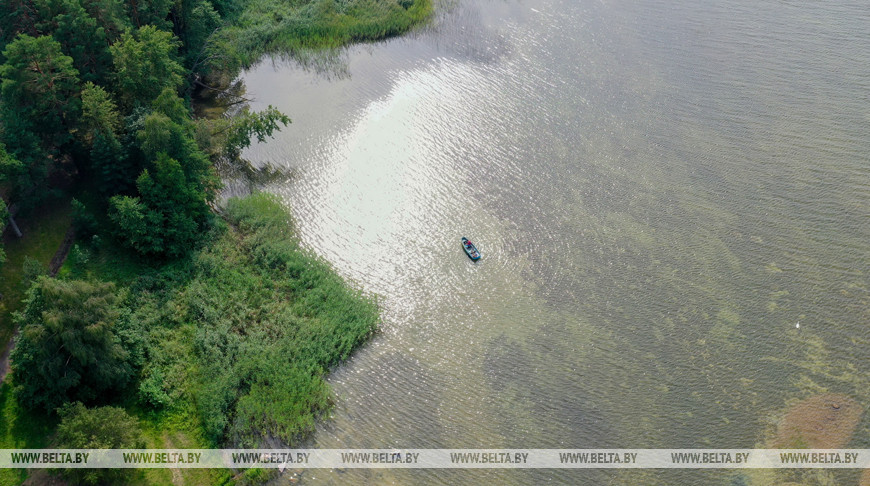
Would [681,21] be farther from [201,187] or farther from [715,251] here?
[201,187]

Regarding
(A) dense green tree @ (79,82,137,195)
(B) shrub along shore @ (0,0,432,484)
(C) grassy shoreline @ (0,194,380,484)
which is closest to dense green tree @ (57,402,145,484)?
(B) shrub along shore @ (0,0,432,484)

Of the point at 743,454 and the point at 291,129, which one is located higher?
the point at 291,129

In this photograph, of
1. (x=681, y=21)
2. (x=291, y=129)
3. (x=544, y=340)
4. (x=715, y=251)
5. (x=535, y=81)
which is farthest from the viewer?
(x=681, y=21)

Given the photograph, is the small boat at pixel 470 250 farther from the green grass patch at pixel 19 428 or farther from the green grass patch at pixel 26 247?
the green grass patch at pixel 26 247

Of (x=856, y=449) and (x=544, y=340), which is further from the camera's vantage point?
(x=544, y=340)

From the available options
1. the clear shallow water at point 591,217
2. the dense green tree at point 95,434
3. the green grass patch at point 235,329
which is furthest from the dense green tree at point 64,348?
the clear shallow water at point 591,217

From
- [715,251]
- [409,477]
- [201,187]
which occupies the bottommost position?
[409,477]

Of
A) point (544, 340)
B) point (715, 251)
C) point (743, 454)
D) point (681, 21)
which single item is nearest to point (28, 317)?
point (544, 340)

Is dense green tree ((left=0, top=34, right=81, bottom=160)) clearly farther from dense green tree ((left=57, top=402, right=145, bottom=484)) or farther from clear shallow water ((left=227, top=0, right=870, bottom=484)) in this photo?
dense green tree ((left=57, top=402, right=145, bottom=484))

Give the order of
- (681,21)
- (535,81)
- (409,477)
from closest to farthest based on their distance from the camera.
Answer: (409,477)
(535,81)
(681,21)
